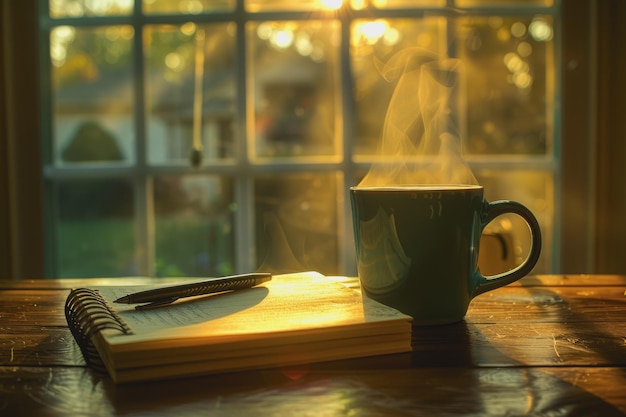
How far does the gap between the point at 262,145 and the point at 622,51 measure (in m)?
0.83

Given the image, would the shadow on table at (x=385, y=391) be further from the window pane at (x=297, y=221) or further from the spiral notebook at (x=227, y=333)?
the window pane at (x=297, y=221)

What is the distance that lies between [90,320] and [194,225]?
117 centimetres

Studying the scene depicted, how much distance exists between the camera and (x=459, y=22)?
1593mm

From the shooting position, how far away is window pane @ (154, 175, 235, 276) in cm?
166

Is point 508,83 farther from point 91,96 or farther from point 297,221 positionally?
point 91,96

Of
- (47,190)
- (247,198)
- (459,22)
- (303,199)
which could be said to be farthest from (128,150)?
(459,22)

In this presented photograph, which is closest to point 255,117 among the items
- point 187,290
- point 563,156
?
point 563,156

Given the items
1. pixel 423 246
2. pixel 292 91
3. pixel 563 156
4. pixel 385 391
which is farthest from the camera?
pixel 292 91

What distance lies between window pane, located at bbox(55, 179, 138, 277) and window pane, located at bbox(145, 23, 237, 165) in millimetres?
142

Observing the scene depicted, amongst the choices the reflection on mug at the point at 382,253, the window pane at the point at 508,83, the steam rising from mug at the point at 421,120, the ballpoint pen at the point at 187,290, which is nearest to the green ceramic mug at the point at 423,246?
the reflection on mug at the point at 382,253

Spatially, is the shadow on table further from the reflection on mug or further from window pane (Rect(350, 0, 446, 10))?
window pane (Rect(350, 0, 446, 10))

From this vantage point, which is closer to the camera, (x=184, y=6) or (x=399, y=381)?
(x=399, y=381)

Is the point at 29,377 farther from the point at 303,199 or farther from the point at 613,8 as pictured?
the point at 613,8

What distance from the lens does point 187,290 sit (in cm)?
62
